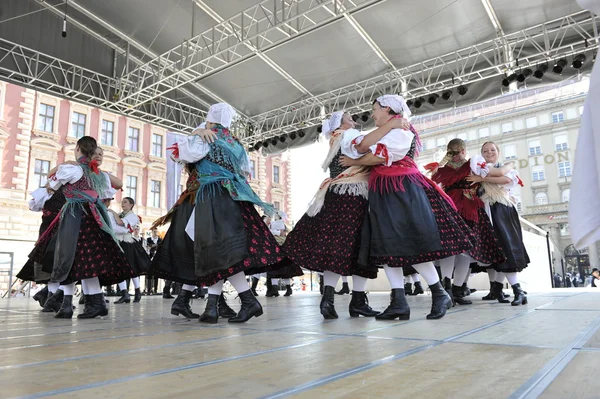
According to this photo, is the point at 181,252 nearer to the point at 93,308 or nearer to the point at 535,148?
the point at 93,308

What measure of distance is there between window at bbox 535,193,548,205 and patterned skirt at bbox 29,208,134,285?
38.4m

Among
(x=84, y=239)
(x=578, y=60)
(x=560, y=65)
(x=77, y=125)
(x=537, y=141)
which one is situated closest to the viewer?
(x=84, y=239)

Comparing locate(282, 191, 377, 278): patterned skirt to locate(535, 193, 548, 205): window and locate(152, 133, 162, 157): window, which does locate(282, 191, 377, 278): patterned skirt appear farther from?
locate(535, 193, 548, 205): window

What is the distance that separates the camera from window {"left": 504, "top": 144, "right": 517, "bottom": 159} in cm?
3747

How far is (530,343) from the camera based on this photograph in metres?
1.51

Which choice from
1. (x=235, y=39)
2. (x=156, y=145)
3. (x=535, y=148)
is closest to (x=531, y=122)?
(x=535, y=148)

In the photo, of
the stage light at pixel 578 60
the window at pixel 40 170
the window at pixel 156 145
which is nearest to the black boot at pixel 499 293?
the stage light at pixel 578 60

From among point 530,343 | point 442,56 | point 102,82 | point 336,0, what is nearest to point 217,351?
point 530,343

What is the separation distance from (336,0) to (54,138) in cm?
1476

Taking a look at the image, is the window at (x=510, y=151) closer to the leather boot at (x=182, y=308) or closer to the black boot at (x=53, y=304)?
the black boot at (x=53, y=304)

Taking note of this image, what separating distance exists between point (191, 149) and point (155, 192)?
19028mm

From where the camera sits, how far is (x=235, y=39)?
880 centimetres

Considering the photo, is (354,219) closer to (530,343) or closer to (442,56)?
(530,343)

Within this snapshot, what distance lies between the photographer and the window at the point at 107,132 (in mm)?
19141
